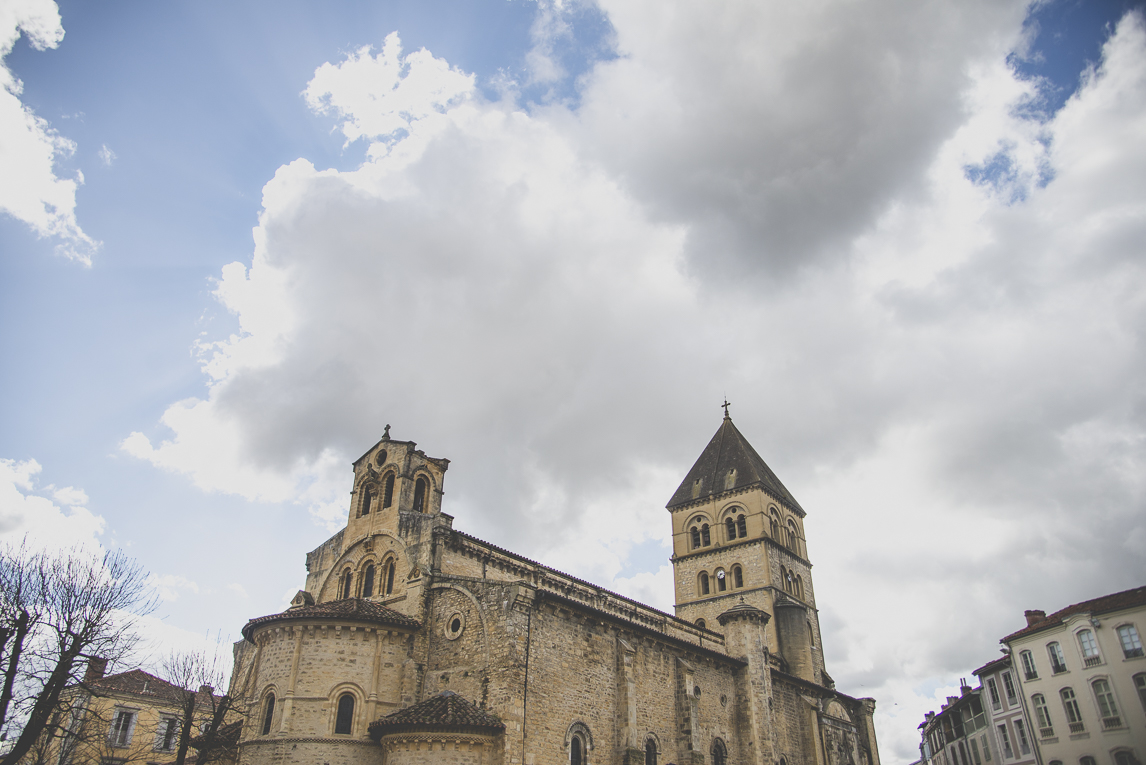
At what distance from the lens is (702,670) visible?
31.4 meters

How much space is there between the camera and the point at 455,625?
25.9 m

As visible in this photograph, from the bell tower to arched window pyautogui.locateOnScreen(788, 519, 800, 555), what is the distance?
7 cm

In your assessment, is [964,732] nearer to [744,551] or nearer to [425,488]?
[744,551]

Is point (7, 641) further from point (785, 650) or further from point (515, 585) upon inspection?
point (785, 650)

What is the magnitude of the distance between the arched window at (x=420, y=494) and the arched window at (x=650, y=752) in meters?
12.6

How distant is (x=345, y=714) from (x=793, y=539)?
34.7m

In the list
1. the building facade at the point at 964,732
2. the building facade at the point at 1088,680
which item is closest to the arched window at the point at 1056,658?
the building facade at the point at 1088,680

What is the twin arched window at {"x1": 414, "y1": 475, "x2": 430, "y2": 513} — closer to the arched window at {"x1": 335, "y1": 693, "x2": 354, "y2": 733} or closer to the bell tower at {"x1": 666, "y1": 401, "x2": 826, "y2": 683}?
the arched window at {"x1": 335, "y1": 693, "x2": 354, "y2": 733}

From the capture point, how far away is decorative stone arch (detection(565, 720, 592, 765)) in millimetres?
24578

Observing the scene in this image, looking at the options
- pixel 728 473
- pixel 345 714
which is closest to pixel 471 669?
pixel 345 714

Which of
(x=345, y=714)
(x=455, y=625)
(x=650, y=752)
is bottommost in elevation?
(x=650, y=752)

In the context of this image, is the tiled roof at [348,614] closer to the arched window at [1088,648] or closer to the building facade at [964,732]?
the arched window at [1088,648]

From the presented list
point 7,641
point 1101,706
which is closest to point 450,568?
point 7,641

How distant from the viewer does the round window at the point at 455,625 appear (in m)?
25.7
